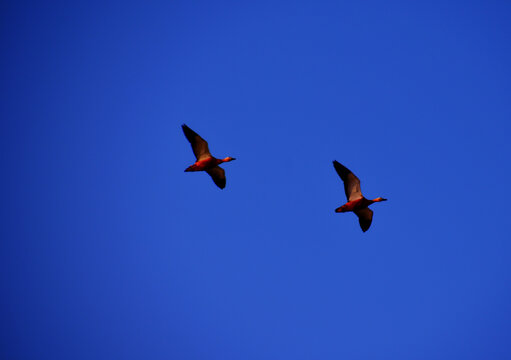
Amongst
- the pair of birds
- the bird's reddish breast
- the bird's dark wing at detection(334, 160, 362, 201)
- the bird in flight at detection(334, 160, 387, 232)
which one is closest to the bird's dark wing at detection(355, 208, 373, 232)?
the pair of birds

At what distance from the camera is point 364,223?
26.3 metres

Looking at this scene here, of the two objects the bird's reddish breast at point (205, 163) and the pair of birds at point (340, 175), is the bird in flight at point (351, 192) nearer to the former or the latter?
the pair of birds at point (340, 175)

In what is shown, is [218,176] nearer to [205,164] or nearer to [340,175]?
[205,164]

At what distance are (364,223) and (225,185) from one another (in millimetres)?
9150

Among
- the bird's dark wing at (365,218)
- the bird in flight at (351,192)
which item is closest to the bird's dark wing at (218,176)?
the bird in flight at (351,192)

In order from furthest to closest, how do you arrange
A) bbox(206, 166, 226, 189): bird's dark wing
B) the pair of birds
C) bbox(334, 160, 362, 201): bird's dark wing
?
bbox(206, 166, 226, 189): bird's dark wing
the pair of birds
bbox(334, 160, 362, 201): bird's dark wing

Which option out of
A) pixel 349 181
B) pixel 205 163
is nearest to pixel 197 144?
pixel 205 163

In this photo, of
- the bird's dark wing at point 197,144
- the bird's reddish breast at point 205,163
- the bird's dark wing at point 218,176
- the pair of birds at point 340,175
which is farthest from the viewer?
the bird's dark wing at point 218,176

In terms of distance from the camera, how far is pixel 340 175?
82.6 feet

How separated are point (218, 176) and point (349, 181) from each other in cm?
834

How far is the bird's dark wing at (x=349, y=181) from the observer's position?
81.6 feet

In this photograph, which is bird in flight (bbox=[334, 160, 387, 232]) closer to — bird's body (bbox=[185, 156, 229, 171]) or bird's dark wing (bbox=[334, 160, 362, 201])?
bird's dark wing (bbox=[334, 160, 362, 201])

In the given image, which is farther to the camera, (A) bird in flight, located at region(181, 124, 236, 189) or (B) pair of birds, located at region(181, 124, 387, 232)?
(A) bird in flight, located at region(181, 124, 236, 189)

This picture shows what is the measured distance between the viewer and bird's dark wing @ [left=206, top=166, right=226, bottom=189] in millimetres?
27172
